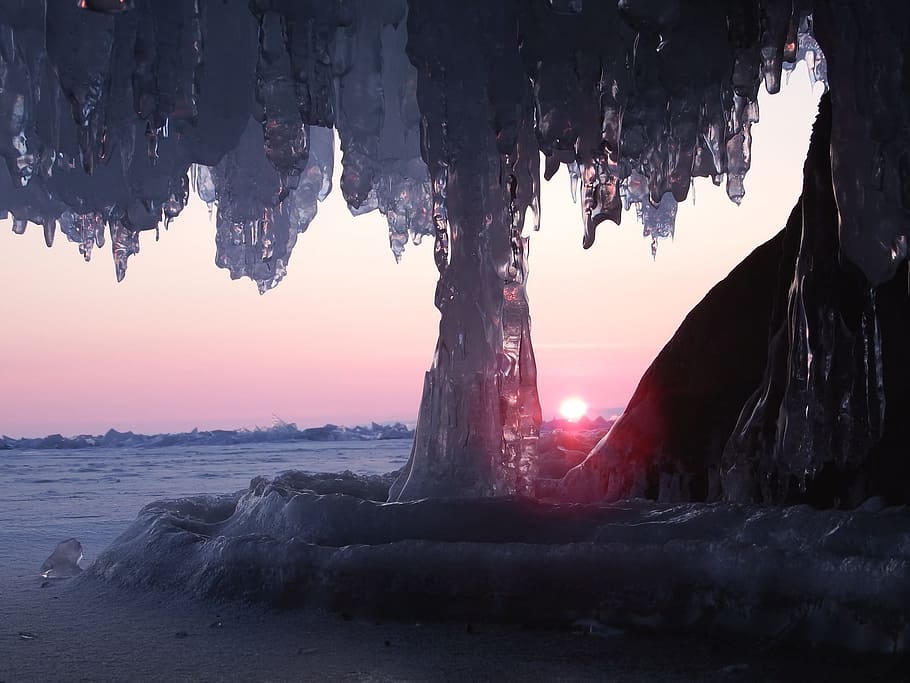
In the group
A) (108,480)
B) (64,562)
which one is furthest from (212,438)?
(64,562)

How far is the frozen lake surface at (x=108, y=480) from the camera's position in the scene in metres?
4.38

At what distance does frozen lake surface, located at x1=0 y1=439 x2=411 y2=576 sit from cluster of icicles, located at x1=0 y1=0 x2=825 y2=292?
1749mm

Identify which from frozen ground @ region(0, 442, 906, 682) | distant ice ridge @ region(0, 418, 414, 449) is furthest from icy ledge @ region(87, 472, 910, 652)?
distant ice ridge @ region(0, 418, 414, 449)

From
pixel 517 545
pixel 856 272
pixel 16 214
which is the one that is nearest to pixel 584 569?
pixel 517 545

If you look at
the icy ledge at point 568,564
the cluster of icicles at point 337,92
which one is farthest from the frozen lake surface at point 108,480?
the cluster of icicles at point 337,92

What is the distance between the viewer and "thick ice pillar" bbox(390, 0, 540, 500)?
3688 mm

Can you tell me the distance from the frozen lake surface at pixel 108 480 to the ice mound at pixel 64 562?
0.08 meters

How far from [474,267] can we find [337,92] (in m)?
1.64

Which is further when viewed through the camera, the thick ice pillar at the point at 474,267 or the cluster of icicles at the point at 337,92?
the thick ice pillar at the point at 474,267

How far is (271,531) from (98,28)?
6.63 ft

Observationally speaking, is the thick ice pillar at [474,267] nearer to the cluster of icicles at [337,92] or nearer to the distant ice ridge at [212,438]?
the cluster of icicles at [337,92]

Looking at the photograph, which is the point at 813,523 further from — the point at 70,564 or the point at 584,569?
the point at 70,564

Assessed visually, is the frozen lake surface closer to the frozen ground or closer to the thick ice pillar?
the frozen ground

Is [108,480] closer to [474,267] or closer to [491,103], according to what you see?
[474,267]
